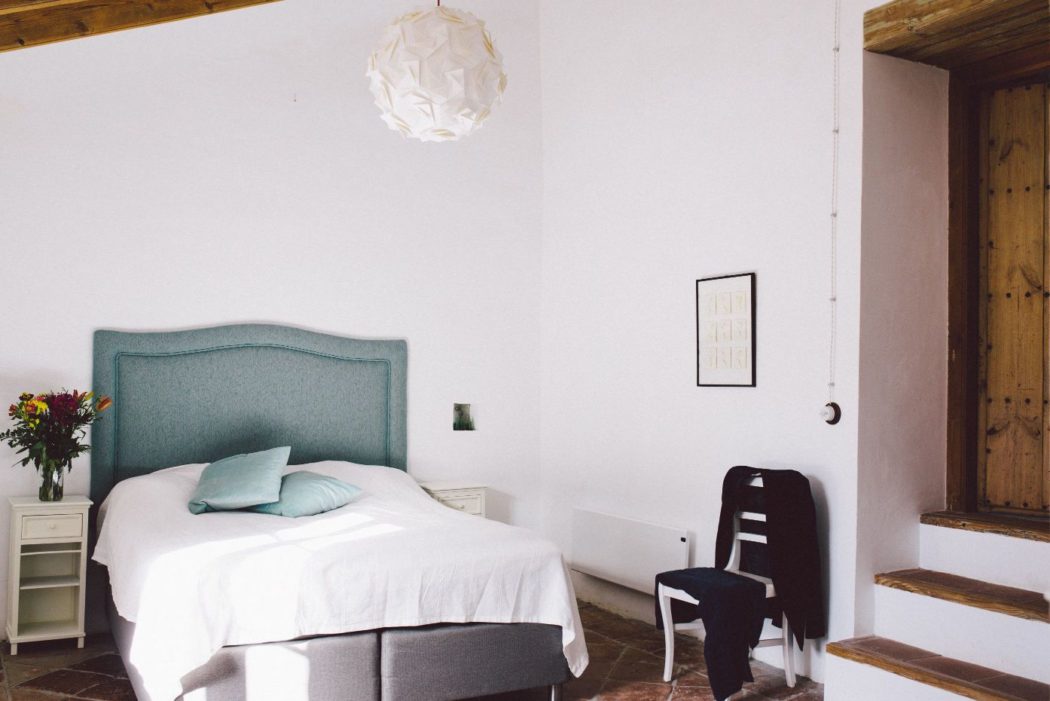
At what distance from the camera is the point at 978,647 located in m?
3.17

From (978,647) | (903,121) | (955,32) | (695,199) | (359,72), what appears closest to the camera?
(978,647)

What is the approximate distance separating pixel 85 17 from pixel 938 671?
14.5ft

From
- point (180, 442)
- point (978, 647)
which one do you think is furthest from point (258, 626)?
point (978, 647)

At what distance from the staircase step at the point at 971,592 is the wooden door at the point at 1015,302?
50 cm

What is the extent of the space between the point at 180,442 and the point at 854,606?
3.34 m

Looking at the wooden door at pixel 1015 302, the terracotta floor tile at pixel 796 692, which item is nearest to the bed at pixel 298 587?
the terracotta floor tile at pixel 796 692

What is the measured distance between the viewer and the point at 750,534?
3.95 metres

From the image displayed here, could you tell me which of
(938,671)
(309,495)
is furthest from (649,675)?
(309,495)

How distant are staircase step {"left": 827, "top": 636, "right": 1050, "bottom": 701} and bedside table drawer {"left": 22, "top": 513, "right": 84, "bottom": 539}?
3.30 metres

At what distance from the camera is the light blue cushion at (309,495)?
407cm

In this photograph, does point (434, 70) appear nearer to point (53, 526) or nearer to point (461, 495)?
point (53, 526)

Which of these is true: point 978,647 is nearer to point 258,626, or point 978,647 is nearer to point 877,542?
point 877,542

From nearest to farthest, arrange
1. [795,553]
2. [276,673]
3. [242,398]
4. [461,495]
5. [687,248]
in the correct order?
[276,673], [795,553], [687,248], [242,398], [461,495]

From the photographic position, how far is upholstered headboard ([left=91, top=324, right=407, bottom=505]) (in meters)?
4.52
